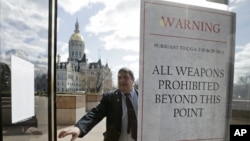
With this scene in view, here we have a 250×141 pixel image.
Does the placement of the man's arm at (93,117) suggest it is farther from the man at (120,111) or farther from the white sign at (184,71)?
the white sign at (184,71)

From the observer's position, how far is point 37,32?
1256mm

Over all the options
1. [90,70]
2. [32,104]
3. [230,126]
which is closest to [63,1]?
[90,70]

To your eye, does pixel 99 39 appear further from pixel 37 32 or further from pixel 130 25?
pixel 37 32

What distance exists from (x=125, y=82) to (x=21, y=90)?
506mm

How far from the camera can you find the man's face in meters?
1.41

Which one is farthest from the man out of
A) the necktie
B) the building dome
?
the building dome

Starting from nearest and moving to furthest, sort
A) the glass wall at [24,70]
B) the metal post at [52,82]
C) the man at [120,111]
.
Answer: the glass wall at [24,70], the metal post at [52,82], the man at [120,111]

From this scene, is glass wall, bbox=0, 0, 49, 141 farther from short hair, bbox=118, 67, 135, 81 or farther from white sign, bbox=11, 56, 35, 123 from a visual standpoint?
short hair, bbox=118, 67, 135, 81

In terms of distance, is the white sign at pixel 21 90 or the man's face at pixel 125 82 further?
the man's face at pixel 125 82

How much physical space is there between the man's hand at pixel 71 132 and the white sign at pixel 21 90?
0.53 feet

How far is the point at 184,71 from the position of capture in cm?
152

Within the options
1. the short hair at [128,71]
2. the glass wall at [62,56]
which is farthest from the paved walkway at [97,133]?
the short hair at [128,71]

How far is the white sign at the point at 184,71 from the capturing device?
4.73ft

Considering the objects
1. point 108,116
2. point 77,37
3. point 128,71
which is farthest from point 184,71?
point 77,37
